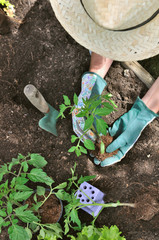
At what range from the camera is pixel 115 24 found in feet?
2.66

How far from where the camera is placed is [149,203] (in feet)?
5.32

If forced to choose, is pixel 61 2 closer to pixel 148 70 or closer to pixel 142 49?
pixel 142 49

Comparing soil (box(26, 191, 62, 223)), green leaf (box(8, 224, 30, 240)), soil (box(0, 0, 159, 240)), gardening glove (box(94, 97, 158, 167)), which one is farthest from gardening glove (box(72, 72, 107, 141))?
green leaf (box(8, 224, 30, 240))

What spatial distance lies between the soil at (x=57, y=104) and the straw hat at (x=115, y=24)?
2.36 ft

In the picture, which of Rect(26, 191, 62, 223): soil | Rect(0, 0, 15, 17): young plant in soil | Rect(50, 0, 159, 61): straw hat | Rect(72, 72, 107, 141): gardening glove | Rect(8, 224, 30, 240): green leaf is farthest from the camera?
Rect(0, 0, 15, 17): young plant in soil

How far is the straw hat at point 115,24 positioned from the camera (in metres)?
0.79

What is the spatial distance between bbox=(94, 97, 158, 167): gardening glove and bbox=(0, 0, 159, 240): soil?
0.10 meters

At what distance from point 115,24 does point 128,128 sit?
2.99 feet

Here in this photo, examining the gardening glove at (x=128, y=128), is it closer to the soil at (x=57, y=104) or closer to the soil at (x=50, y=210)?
the soil at (x=57, y=104)

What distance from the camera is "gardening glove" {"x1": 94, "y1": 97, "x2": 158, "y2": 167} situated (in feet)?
5.16

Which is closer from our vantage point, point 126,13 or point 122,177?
point 126,13

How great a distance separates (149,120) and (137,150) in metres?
0.27

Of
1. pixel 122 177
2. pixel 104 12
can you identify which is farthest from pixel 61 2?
pixel 122 177

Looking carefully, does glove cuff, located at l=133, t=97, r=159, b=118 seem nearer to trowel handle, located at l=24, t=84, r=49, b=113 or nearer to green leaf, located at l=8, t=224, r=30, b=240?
trowel handle, located at l=24, t=84, r=49, b=113
